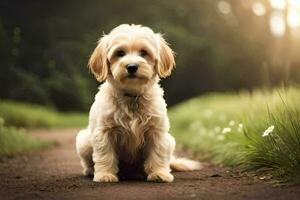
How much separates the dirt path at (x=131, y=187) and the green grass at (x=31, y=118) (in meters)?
8.00

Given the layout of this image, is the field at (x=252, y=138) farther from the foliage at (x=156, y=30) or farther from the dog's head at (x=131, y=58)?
the foliage at (x=156, y=30)

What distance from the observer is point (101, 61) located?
654cm

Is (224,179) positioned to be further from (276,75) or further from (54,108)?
(54,108)

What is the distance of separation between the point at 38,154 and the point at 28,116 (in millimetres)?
7647

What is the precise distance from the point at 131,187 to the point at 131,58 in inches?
49.0

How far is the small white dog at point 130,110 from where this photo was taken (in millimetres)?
6250

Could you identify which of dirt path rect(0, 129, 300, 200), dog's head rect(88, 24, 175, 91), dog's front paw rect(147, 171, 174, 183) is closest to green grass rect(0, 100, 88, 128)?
dirt path rect(0, 129, 300, 200)

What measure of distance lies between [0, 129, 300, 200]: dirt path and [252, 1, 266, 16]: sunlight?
24.4 m

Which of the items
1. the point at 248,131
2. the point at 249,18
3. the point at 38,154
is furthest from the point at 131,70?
the point at 249,18

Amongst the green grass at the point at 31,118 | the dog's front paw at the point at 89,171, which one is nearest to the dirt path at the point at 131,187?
the dog's front paw at the point at 89,171

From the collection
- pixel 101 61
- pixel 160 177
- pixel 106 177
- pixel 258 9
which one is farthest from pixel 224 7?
pixel 106 177

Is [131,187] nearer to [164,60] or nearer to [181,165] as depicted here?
[164,60]

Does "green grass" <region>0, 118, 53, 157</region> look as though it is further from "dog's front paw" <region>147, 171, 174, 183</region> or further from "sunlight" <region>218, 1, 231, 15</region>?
"sunlight" <region>218, 1, 231, 15</region>

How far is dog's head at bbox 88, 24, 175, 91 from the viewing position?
6109 millimetres
